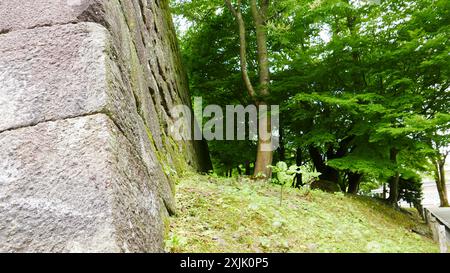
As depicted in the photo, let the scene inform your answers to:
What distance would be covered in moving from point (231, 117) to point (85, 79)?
10.3 metres

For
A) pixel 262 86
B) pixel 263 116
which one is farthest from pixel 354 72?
pixel 263 116

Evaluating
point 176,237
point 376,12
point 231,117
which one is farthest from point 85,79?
point 231,117

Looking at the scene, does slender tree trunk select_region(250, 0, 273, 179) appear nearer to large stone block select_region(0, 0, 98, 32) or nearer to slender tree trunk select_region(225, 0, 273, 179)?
slender tree trunk select_region(225, 0, 273, 179)

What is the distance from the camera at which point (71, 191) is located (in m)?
2.05

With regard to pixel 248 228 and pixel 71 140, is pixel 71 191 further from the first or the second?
pixel 248 228

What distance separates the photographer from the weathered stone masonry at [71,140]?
197cm

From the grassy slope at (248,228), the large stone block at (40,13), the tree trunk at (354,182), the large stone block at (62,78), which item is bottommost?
the tree trunk at (354,182)

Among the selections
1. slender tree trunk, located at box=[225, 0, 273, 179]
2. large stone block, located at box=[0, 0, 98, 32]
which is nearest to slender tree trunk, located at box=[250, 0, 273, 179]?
slender tree trunk, located at box=[225, 0, 273, 179]

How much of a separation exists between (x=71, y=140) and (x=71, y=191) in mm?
386

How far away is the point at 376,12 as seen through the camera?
8.95 m

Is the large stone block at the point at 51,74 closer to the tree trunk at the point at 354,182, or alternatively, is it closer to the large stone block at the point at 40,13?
the large stone block at the point at 40,13

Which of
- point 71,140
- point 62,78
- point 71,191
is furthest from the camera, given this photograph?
point 62,78

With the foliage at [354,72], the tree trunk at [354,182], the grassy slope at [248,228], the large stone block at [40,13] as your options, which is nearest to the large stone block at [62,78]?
the large stone block at [40,13]
